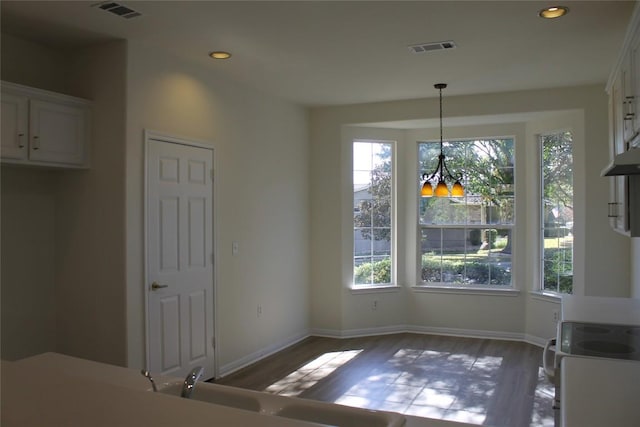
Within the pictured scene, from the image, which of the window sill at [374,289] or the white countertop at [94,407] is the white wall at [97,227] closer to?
the white countertop at [94,407]

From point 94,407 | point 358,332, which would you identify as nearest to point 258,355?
point 358,332

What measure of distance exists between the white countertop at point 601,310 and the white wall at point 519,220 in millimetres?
1417

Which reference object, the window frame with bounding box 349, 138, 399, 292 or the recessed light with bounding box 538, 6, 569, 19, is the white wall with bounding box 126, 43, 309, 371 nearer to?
the window frame with bounding box 349, 138, 399, 292

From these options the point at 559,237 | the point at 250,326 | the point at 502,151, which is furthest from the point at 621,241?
the point at 250,326

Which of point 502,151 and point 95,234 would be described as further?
point 502,151

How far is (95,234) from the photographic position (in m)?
3.70

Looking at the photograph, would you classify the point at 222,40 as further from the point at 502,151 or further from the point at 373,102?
the point at 502,151

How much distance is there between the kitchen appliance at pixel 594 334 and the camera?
229cm

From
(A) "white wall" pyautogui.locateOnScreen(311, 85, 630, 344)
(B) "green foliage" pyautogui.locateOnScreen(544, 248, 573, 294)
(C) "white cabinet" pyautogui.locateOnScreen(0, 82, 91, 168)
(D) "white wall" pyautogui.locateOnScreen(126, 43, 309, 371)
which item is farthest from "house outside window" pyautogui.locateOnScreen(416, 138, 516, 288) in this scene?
(C) "white cabinet" pyautogui.locateOnScreen(0, 82, 91, 168)

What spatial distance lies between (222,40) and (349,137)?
106 inches

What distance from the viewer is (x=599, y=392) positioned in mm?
1716

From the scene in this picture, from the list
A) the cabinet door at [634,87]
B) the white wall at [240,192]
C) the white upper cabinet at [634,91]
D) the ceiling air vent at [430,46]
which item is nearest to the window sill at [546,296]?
the white wall at [240,192]

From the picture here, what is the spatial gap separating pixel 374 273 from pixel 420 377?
191cm

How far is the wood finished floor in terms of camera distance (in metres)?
3.82
